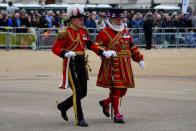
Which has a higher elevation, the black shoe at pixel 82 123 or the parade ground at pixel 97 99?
the black shoe at pixel 82 123

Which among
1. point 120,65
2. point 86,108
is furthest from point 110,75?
point 86,108

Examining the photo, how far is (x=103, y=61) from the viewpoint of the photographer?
12.1 meters

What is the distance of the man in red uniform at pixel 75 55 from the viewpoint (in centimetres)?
1146

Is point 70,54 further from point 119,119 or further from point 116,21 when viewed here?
point 119,119

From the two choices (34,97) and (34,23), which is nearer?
(34,97)

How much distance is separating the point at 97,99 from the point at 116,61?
3364 mm

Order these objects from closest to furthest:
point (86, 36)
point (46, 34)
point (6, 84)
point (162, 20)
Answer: point (86, 36) → point (6, 84) → point (46, 34) → point (162, 20)

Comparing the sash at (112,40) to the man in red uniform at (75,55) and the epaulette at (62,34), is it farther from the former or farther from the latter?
the epaulette at (62,34)

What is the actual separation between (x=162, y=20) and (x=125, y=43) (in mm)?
26025

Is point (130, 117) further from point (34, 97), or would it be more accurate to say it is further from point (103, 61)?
point (34, 97)

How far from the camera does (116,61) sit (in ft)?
39.2

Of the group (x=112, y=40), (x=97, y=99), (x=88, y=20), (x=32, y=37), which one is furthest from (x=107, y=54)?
(x=88, y=20)

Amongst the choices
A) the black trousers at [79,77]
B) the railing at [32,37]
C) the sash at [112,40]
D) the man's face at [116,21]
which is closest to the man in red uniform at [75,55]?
the black trousers at [79,77]

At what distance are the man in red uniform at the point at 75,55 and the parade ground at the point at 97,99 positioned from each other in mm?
345
